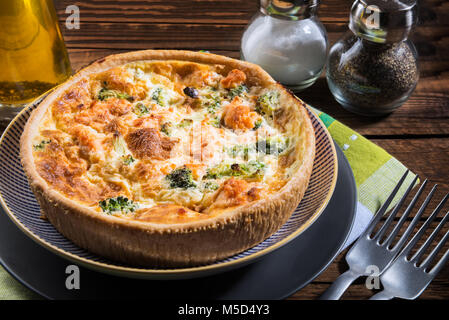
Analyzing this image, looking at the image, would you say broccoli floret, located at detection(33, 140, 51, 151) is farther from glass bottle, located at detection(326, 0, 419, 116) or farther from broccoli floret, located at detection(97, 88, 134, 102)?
glass bottle, located at detection(326, 0, 419, 116)

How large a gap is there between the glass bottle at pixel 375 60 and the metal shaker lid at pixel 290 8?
0.78 ft

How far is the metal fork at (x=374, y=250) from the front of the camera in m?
2.13

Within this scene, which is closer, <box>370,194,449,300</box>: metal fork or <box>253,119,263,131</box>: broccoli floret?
<box>370,194,449,300</box>: metal fork

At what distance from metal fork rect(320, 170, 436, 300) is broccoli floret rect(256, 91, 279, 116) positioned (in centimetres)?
66

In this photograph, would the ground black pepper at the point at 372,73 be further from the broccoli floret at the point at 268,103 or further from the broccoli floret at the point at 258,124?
the broccoli floret at the point at 258,124

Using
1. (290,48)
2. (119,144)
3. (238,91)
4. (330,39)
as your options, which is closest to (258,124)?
(238,91)

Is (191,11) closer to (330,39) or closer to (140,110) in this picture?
(330,39)

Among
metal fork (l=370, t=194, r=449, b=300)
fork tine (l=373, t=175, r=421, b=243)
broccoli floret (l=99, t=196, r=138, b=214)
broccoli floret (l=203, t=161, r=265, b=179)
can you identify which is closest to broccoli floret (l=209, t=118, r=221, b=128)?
broccoli floret (l=203, t=161, r=265, b=179)

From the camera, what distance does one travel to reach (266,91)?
8.64 ft

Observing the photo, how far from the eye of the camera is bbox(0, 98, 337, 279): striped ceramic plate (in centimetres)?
191

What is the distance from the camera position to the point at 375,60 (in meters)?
2.99

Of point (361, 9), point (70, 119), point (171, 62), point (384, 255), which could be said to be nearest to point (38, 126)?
point (70, 119)

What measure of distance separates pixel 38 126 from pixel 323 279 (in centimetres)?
136

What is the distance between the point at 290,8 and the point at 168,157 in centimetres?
126
